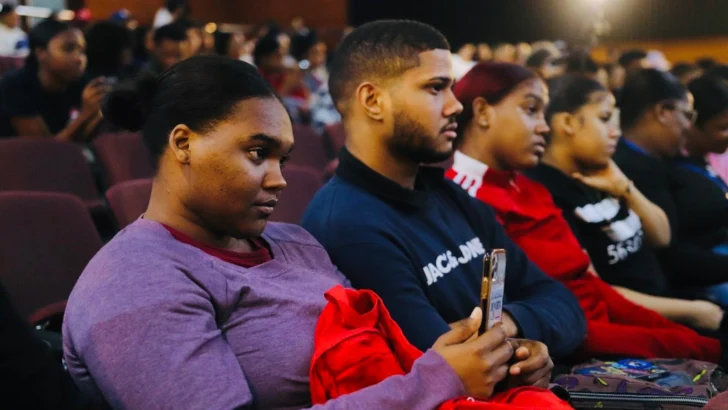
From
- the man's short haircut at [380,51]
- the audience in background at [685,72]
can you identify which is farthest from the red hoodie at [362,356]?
the audience in background at [685,72]

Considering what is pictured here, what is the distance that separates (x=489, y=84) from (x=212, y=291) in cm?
132

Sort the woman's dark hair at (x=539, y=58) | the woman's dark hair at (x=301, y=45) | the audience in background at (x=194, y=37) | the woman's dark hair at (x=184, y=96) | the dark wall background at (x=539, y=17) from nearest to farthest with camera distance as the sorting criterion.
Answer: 1. the woman's dark hair at (x=184, y=96)
2. the audience in background at (x=194, y=37)
3. the woman's dark hair at (x=539, y=58)
4. the woman's dark hair at (x=301, y=45)
5. the dark wall background at (x=539, y=17)

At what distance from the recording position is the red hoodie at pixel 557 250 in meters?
2.14

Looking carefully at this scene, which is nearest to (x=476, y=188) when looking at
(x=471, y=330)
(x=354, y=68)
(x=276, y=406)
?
(x=354, y=68)

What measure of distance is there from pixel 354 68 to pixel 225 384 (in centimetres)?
98

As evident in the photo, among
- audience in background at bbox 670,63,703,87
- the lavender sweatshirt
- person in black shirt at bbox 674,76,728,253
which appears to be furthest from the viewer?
audience in background at bbox 670,63,703,87

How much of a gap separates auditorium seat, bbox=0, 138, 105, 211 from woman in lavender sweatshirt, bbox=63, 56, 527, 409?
1.66m

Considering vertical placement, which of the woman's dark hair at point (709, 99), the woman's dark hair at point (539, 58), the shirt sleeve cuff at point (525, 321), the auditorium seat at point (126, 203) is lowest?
the shirt sleeve cuff at point (525, 321)

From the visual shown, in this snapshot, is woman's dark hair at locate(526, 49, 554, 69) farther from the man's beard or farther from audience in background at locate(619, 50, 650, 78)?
the man's beard

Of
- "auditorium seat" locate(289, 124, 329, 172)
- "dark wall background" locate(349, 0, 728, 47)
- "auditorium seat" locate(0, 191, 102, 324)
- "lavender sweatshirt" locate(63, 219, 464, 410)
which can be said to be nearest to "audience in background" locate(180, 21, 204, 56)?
"auditorium seat" locate(289, 124, 329, 172)

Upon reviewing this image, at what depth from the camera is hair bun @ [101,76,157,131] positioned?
1.33m

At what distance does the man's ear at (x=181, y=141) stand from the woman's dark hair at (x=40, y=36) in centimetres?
316

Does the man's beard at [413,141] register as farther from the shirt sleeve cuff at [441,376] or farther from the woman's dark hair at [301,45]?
the woman's dark hair at [301,45]

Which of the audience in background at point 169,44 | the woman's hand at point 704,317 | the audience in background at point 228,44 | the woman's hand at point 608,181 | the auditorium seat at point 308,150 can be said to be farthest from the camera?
the audience in background at point 228,44
